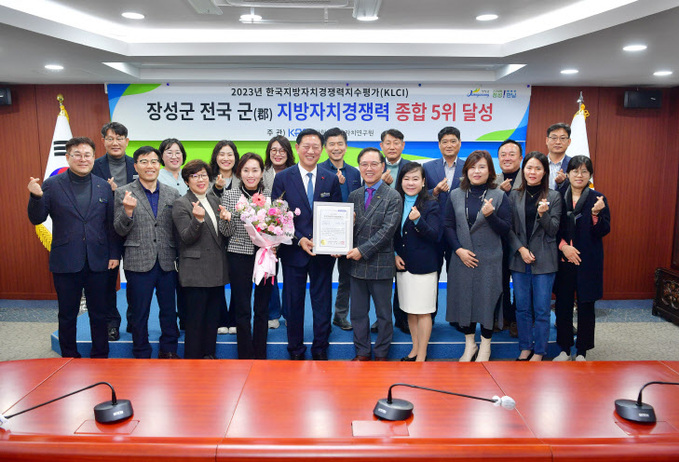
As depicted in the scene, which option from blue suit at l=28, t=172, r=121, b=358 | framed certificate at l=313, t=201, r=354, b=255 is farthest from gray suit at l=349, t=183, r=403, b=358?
blue suit at l=28, t=172, r=121, b=358

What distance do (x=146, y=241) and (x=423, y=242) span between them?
188cm

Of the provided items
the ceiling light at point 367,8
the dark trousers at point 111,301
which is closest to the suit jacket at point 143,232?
the dark trousers at point 111,301

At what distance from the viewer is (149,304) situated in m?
3.49

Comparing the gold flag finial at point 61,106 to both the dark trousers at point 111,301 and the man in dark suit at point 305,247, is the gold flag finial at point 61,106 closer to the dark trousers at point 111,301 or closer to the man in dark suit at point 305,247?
the dark trousers at point 111,301

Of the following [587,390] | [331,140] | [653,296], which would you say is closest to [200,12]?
[331,140]

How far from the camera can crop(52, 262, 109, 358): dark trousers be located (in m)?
3.44

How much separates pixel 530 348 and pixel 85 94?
529 cm

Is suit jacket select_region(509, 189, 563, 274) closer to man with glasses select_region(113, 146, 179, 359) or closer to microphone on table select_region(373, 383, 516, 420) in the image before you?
microphone on table select_region(373, 383, 516, 420)

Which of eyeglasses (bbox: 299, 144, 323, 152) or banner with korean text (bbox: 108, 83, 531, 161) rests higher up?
banner with korean text (bbox: 108, 83, 531, 161)

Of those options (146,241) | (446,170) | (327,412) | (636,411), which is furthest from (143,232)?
(636,411)

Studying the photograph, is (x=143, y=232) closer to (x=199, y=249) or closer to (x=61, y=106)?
(x=199, y=249)

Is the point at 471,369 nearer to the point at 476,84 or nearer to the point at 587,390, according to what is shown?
the point at 587,390

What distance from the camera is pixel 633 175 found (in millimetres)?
5832

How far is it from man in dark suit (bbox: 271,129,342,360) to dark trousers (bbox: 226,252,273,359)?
190 mm
